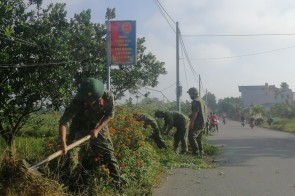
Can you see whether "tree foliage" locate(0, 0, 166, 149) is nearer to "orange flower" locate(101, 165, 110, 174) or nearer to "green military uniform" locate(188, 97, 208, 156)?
"green military uniform" locate(188, 97, 208, 156)

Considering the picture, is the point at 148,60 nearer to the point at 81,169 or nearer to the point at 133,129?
the point at 133,129

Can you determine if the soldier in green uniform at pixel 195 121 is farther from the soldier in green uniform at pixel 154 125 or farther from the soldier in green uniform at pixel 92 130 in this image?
the soldier in green uniform at pixel 92 130

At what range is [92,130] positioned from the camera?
17.2ft

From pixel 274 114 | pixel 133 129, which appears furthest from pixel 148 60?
pixel 274 114

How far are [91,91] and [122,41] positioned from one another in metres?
5.92

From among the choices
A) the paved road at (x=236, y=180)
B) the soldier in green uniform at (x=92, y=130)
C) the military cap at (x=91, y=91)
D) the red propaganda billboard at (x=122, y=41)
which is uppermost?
the red propaganda billboard at (x=122, y=41)

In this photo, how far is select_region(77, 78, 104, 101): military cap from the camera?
16.5 feet

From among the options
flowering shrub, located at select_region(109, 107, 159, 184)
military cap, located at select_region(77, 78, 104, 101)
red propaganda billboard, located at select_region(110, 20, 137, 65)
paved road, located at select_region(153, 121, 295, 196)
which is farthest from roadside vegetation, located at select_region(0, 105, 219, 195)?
red propaganda billboard, located at select_region(110, 20, 137, 65)

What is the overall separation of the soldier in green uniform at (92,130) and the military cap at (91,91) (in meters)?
0.03

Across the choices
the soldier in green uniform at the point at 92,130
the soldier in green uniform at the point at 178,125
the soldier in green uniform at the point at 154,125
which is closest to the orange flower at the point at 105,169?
the soldier in green uniform at the point at 92,130

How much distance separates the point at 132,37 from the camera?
1098 cm

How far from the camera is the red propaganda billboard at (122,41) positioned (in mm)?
10745

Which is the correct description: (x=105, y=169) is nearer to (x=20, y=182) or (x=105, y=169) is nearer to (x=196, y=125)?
(x=20, y=182)

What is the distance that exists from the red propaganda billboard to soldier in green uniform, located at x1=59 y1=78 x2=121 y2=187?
5.39 metres
